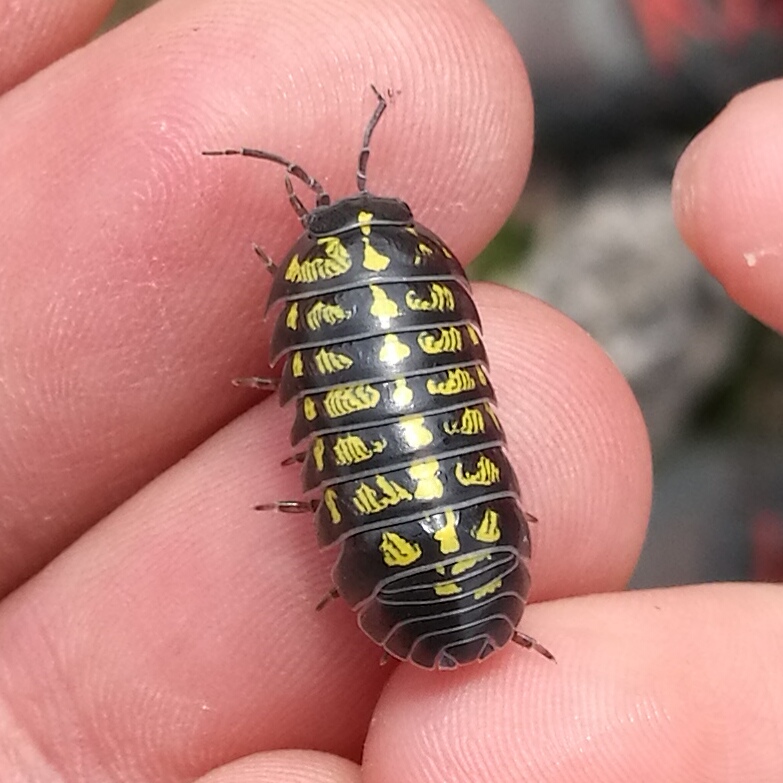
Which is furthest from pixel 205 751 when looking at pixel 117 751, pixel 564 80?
pixel 564 80

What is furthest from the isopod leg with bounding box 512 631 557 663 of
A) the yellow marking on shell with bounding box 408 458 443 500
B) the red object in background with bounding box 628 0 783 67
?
the red object in background with bounding box 628 0 783 67

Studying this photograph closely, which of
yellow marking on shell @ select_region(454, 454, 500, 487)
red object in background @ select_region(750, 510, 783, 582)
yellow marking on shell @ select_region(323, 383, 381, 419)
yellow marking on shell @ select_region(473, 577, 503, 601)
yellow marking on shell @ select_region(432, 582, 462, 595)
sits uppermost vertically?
yellow marking on shell @ select_region(323, 383, 381, 419)

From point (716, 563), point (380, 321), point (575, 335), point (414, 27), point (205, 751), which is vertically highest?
point (414, 27)

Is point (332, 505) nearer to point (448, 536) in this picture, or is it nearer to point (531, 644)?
point (448, 536)

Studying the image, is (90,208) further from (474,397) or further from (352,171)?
(474,397)

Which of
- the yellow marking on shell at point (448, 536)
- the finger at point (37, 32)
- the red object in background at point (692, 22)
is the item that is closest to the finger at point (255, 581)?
the yellow marking on shell at point (448, 536)

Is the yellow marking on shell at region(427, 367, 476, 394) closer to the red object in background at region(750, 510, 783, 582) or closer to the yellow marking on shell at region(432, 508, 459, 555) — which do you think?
the yellow marking on shell at region(432, 508, 459, 555)
